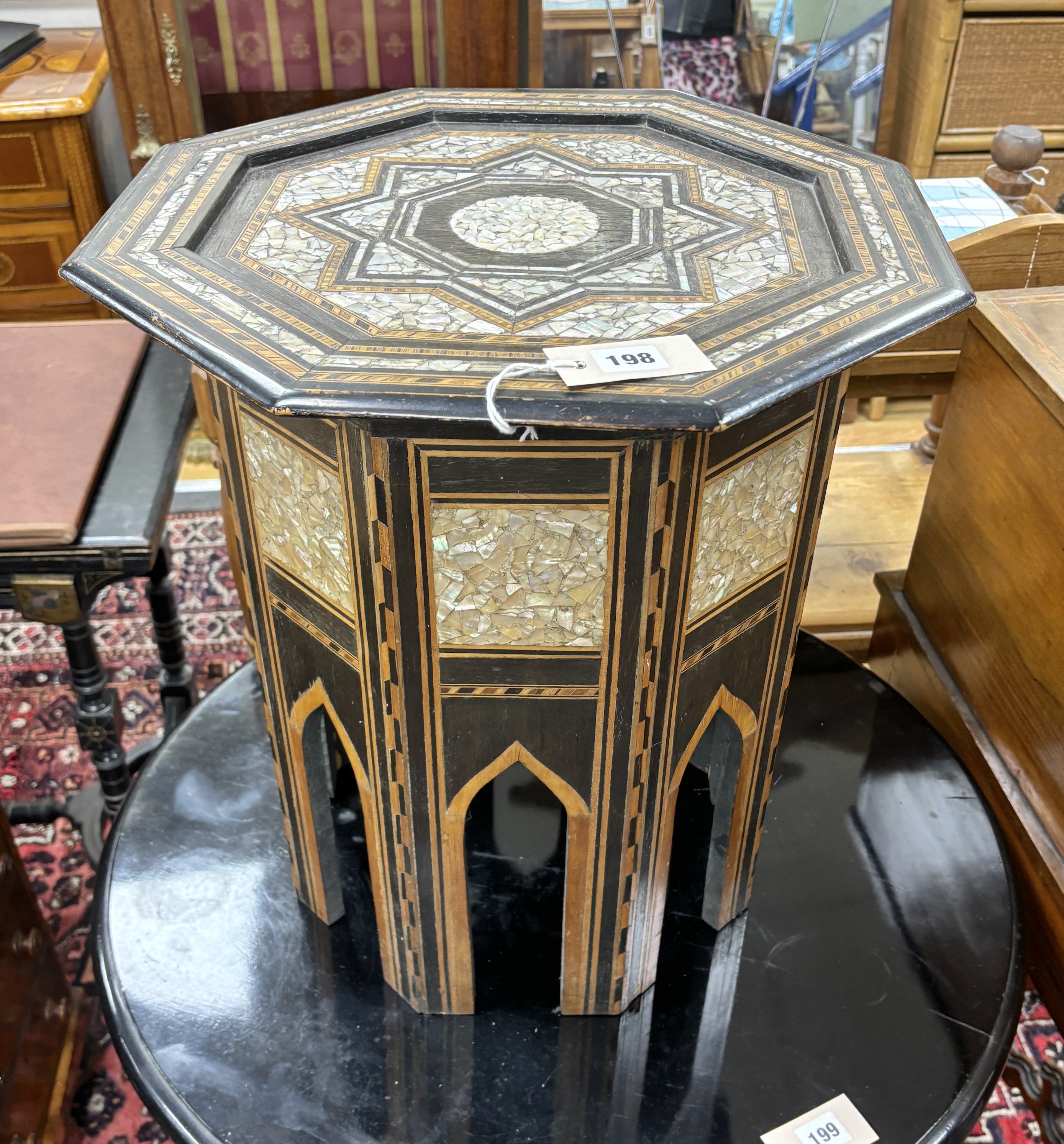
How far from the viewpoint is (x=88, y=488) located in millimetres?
1680

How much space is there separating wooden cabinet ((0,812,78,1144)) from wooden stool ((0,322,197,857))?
0.28 m

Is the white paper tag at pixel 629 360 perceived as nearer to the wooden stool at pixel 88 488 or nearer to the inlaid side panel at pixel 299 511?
the inlaid side panel at pixel 299 511

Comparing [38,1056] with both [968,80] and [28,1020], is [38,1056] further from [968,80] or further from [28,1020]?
[968,80]

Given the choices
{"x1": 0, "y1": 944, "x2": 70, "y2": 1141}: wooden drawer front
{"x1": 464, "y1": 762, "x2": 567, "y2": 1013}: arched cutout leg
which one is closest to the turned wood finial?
{"x1": 464, "y1": 762, "x2": 567, "y2": 1013}: arched cutout leg

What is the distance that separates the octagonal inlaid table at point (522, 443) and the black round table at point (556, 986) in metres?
0.09

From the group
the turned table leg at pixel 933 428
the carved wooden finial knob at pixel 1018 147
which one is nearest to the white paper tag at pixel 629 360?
the carved wooden finial knob at pixel 1018 147

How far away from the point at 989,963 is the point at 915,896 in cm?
13

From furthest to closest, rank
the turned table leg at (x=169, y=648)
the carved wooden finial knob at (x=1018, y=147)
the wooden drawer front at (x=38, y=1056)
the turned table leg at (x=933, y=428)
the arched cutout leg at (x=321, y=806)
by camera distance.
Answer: the turned table leg at (x=933, y=428), the carved wooden finial knob at (x=1018, y=147), the turned table leg at (x=169, y=648), the wooden drawer front at (x=38, y=1056), the arched cutout leg at (x=321, y=806)

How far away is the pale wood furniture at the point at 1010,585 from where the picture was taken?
1671 mm

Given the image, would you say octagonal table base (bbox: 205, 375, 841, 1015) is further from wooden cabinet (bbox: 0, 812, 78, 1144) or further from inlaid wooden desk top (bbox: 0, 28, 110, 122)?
inlaid wooden desk top (bbox: 0, 28, 110, 122)

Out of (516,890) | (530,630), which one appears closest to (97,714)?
(516,890)

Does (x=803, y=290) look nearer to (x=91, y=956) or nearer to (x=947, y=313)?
(x=947, y=313)

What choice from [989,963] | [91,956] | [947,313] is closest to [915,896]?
[989,963]

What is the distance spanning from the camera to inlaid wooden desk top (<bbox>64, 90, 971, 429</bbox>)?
40.0 inches
